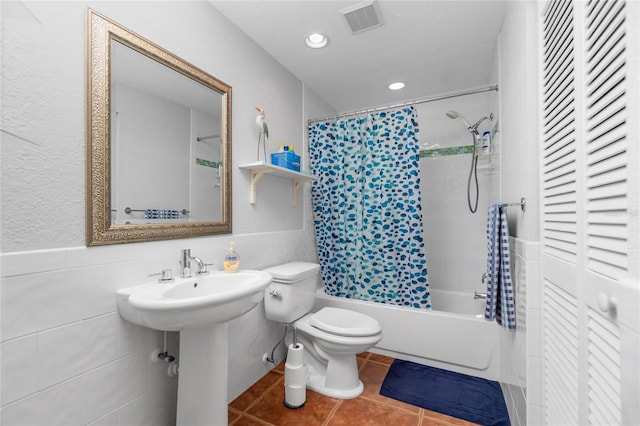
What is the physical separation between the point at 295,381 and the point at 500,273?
126 cm

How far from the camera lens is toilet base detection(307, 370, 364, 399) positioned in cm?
173

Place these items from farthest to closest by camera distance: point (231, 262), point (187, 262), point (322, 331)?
point (322, 331), point (231, 262), point (187, 262)

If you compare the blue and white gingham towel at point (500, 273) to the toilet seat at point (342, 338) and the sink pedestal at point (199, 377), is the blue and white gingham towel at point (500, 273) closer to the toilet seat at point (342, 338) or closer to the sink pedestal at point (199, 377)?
the toilet seat at point (342, 338)

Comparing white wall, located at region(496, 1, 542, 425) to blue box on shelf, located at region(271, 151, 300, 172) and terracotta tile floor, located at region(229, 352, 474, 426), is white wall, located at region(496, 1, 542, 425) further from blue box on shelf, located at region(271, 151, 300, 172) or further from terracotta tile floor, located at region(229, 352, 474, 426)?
blue box on shelf, located at region(271, 151, 300, 172)

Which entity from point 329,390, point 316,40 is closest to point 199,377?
point 329,390

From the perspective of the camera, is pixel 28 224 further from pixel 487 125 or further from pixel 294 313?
pixel 487 125

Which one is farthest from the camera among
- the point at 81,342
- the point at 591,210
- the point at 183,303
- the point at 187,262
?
the point at 187,262

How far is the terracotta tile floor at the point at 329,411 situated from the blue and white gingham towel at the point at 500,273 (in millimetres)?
617

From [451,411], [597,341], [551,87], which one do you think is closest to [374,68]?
[551,87]

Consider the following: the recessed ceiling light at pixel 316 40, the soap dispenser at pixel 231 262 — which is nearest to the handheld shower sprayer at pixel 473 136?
the recessed ceiling light at pixel 316 40

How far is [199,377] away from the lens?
4.03 ft

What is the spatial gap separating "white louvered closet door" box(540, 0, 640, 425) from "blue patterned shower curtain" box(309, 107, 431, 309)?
1055 mm

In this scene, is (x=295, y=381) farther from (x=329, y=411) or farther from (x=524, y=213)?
(x=524, y=213)

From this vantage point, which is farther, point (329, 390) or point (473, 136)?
point (473, 136)
